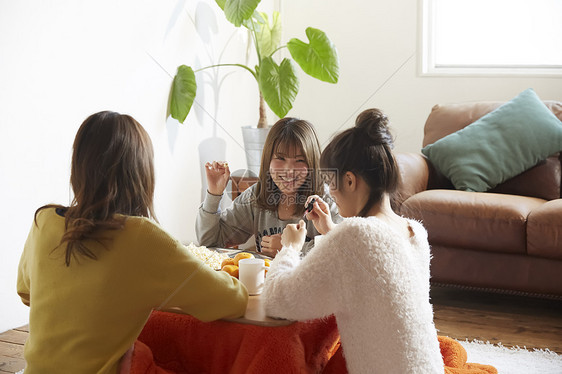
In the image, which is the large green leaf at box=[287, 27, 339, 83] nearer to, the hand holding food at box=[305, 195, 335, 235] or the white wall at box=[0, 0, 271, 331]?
the white wall at box=[0, 0, 271, 331]

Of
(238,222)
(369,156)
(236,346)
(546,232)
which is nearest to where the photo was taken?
(236,346)

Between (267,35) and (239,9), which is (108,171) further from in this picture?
(267,35)

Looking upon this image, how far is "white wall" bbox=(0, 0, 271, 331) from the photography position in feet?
7.36

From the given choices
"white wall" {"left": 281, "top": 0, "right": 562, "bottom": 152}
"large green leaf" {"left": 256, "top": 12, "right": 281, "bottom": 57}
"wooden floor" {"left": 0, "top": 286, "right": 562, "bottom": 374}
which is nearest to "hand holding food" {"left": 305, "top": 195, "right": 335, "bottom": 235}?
"wooden floor" {"left": 0, "top": 286, "right": 562, "bottom": 374}

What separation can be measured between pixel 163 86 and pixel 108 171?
191 cm

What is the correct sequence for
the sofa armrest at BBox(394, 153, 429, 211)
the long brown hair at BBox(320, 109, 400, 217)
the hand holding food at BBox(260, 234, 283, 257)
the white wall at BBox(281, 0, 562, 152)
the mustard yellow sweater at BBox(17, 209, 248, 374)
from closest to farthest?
the mustard yellow sweater at BBox(17, 209, 248, 374) < the long brown hair at BBox(320, 109, 400, 217) < the hand holding food at BBox(260, 234, 283, 257) < the sofa armrest at BBox(394, 153, 429, 211) < the white wall at BBox(281, 0, 562, 152)

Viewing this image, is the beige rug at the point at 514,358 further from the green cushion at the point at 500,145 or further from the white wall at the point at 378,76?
the white wall at the point at 378,76

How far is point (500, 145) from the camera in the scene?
119 inches

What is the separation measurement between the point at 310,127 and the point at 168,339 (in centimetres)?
102

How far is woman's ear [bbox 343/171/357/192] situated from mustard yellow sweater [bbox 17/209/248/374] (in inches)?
16.0

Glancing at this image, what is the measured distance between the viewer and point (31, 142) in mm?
2309

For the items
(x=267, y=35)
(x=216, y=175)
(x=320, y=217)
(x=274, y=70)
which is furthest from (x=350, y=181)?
(x=267, y=35)

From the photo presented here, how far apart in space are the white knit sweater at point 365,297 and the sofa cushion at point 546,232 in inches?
54.1

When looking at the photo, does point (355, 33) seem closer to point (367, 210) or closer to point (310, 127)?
point (310, 127)
